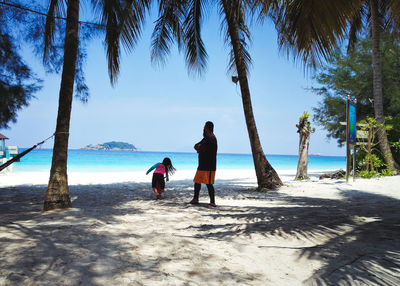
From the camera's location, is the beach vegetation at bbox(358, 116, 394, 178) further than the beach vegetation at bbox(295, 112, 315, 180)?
No

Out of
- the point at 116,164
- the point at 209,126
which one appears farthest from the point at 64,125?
the point at 116,164

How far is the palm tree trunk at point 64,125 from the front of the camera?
4996mm

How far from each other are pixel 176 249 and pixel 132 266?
1.85 feet

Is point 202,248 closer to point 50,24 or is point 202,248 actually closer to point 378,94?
point 50,24

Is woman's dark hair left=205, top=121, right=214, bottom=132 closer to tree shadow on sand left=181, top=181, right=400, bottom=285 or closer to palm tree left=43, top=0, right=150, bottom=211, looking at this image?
tree shadow on sand left=181, top=181, right=400, bottom=285

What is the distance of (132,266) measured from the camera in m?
2.48

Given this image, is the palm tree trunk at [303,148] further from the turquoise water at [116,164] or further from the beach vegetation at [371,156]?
the turquoise water at [116,164]

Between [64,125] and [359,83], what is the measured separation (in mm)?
14845

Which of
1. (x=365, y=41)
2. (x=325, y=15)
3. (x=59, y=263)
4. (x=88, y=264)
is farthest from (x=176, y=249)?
(x=365, y=41)

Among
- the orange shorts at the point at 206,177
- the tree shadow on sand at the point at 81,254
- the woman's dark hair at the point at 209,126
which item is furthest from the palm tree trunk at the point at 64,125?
the woman's dark hair at the point at 209,126

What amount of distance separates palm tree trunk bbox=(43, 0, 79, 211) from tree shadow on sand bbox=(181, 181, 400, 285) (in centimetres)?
252

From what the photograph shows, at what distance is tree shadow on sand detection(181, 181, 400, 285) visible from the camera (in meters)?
2.36

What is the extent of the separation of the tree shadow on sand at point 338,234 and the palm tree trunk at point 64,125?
2520 millimetres

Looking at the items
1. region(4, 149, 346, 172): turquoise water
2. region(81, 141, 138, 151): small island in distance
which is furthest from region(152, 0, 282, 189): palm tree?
region(81, 141, 138, 151): small island in distance
